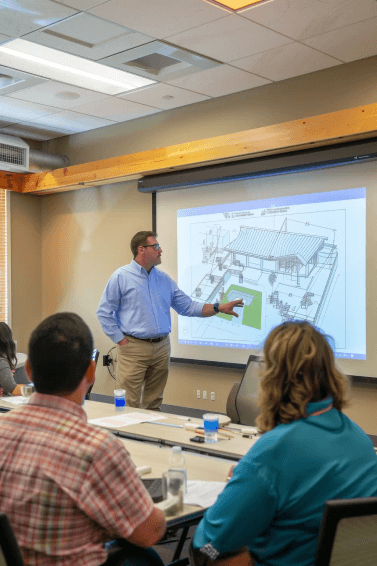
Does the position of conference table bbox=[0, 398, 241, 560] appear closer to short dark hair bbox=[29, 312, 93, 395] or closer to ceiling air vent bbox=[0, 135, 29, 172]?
short dark hair bbox=[29, 312, 93, 395]

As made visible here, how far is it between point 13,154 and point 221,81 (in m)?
2.75

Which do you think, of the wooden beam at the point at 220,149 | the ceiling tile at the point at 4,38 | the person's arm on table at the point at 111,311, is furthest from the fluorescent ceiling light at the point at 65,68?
the person's arm on table at the point at 111,311

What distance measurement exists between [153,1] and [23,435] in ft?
10.4

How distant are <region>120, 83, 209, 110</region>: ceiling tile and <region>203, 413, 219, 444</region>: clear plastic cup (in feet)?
11.5

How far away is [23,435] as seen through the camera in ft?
4.87

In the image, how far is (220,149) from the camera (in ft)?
17.9

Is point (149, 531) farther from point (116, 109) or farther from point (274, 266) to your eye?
point (116, 109)

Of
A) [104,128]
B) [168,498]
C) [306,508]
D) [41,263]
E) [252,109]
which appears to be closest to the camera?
[306,508]

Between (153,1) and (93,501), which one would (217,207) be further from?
(93,501)

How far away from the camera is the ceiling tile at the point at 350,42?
4230mm

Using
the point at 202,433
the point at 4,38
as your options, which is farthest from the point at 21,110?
the point at 202,433

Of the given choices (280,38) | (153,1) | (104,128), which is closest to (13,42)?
(153,1)

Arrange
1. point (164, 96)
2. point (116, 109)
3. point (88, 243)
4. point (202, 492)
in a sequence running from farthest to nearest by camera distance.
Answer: point (88, 243) → point (116, 109) → point (164, 96) → point (202, 492)

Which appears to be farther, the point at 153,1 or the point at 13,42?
the point at 13,42
